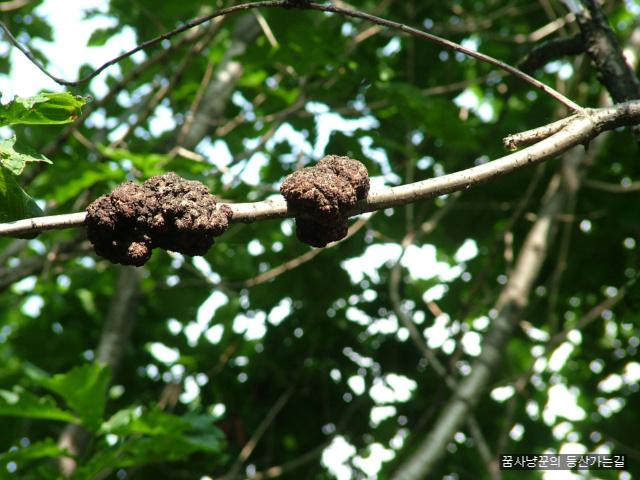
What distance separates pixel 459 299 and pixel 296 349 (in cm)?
135

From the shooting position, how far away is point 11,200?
162 cm

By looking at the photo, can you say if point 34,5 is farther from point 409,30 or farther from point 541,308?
point 541,308

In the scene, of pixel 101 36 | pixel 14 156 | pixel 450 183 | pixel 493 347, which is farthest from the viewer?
pixel 101 36

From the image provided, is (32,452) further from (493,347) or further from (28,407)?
(493,347)

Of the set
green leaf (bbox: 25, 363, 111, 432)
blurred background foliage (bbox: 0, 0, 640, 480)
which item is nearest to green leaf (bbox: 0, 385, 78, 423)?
green leaf (bbox: 25, 363, 111, 432)

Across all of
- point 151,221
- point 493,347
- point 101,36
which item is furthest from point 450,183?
point 101,36

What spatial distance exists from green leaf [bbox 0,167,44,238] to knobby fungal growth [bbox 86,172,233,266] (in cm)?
25

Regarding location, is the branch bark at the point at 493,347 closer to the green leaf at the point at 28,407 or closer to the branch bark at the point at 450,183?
the green leaf at the point at 28,407

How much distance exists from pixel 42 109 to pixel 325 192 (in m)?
0.89

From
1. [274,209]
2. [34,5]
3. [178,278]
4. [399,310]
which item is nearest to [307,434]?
[399,310]

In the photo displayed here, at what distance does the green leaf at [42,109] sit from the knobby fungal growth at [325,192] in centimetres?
69

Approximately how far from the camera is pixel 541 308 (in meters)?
4.61

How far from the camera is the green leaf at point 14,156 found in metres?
1.65

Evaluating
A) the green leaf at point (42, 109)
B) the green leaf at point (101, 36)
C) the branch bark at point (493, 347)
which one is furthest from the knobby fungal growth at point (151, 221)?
the green leaf at point (101, 36)
